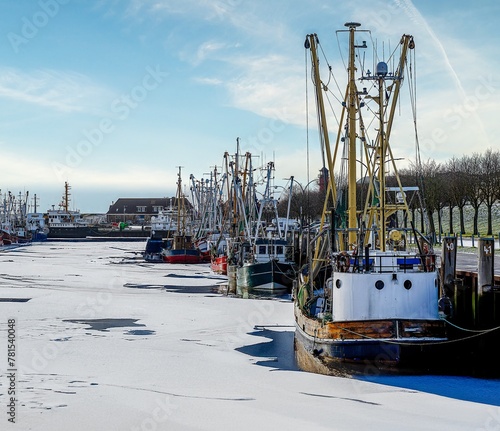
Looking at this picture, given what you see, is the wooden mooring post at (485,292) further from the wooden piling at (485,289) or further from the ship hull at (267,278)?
the ship hull at (267,278)

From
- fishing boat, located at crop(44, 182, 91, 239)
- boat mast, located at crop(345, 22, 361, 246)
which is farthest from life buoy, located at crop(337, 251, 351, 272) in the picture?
fishing boat, located at crop(44, 182, 91, 239)

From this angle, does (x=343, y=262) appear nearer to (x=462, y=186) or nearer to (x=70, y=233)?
(x=462, y=186)

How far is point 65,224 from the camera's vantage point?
16862 cm

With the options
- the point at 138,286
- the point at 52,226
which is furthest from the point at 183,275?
the point at 52,226

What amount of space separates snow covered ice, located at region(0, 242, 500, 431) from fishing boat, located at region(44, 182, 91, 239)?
128m

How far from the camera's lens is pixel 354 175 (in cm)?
2508

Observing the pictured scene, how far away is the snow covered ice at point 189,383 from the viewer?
15055 mm

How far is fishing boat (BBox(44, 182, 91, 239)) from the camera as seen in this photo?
159 m

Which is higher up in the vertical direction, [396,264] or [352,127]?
[352,127]

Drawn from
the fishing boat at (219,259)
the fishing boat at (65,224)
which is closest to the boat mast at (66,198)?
the fishing boat at (65,224)

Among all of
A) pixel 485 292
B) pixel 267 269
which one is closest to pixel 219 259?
pixel 267 269

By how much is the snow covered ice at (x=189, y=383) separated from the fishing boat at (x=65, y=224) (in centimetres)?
12849

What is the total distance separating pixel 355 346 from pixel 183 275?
36089mm

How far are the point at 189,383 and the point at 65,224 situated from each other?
15644 centimetres
